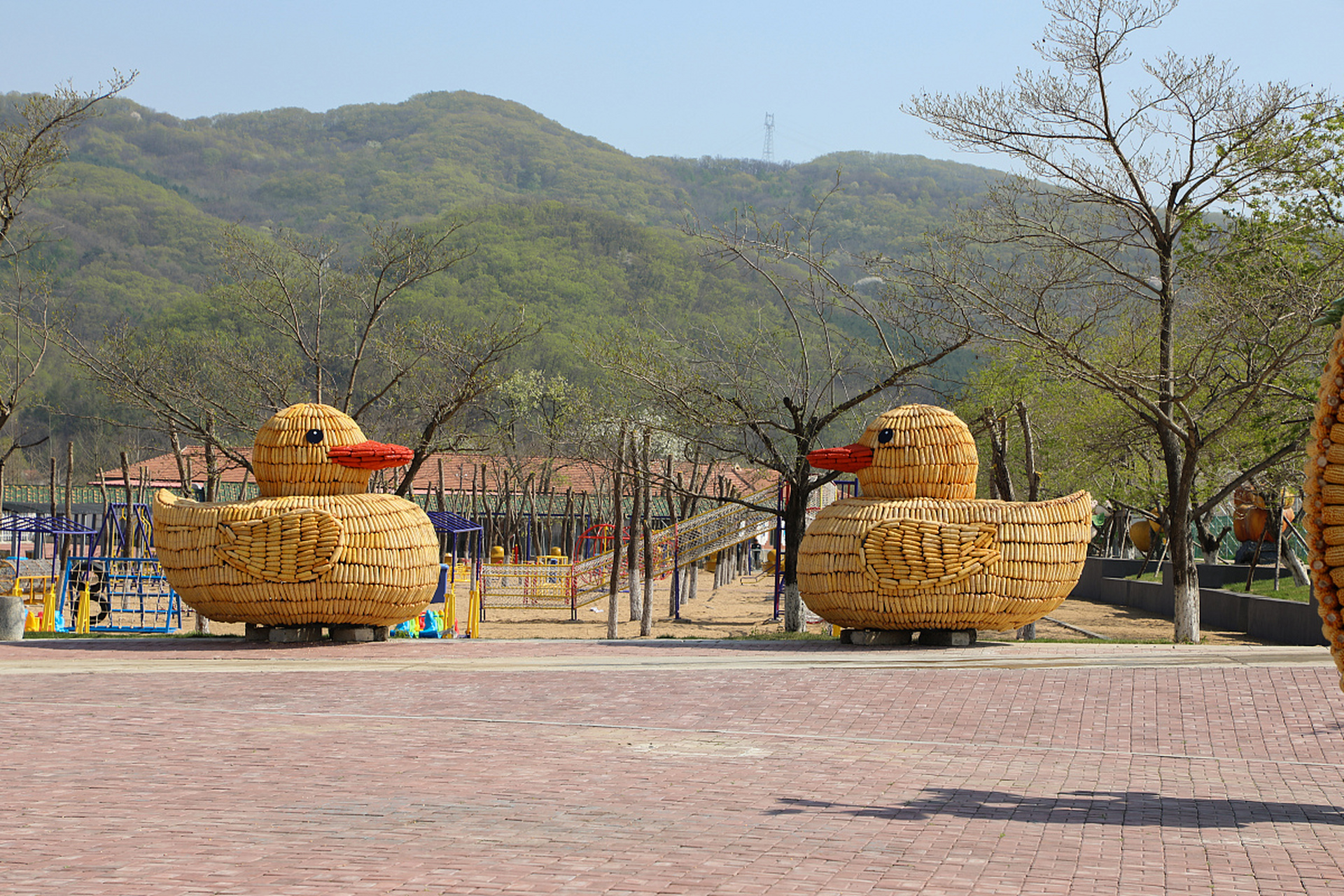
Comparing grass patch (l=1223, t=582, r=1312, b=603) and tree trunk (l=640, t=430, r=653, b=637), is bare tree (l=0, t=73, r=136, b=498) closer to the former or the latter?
tree trunk (l=640, t=430, r=653, b=637)

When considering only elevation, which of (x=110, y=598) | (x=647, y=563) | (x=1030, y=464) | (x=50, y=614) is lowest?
(x=110, y=598)

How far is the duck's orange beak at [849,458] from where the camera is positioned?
506 inches

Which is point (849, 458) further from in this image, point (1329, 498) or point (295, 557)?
point (1329, 498)

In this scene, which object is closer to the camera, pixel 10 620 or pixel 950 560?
pixel 950 560

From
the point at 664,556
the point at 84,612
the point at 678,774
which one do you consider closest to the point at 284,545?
the point at 678,774

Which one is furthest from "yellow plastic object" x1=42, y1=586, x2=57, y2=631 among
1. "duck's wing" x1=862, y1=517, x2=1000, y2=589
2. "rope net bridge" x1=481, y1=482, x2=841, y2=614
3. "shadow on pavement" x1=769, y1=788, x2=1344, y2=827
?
"shadow on pavement" x1=769, y1=788, x2=1344, y2=827

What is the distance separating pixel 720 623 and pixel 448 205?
12634 cm

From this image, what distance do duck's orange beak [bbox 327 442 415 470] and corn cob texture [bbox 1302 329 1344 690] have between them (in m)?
9.59

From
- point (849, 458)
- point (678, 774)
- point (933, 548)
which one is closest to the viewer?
point (678, 774)

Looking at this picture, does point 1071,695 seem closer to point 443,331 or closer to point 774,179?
point 443,331

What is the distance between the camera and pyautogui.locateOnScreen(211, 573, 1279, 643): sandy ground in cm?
2148

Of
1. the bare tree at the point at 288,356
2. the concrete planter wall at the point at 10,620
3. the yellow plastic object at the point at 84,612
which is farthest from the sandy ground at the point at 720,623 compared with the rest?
the concrete planter wall at the point at 10,620

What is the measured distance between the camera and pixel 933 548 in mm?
11898

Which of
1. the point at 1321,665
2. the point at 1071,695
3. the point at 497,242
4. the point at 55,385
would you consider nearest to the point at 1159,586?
the point at 1321,665
